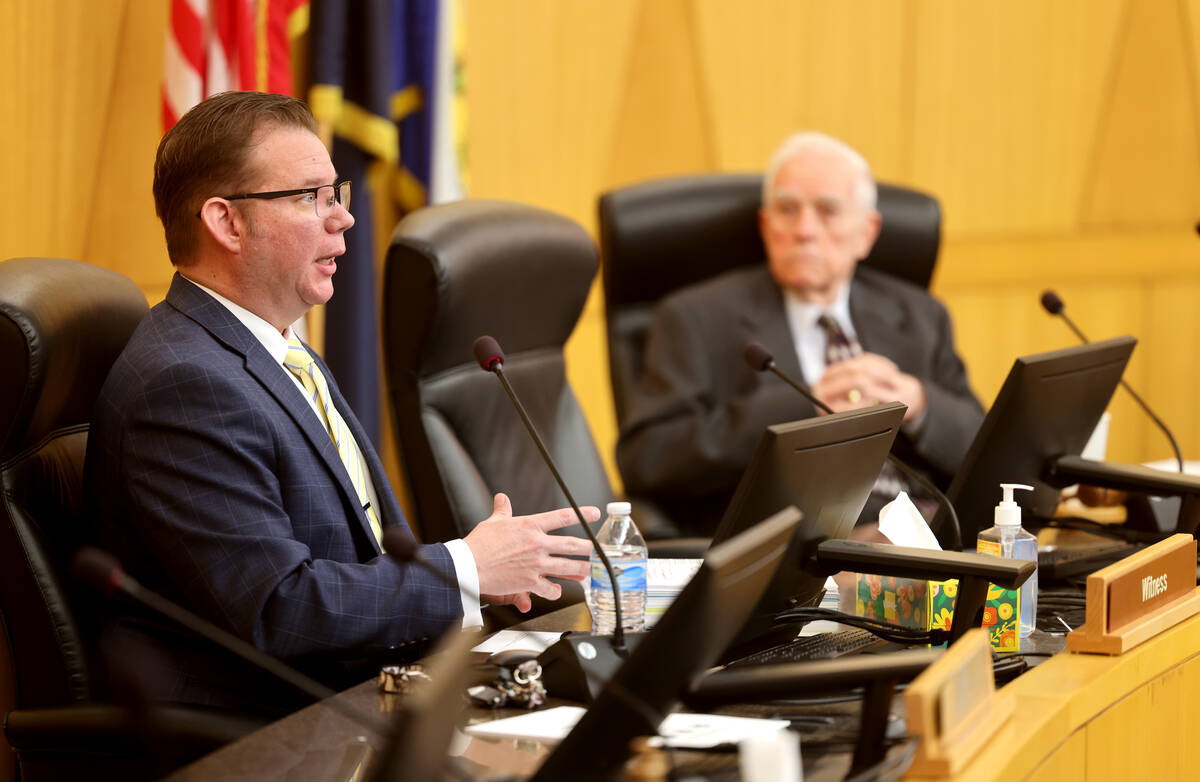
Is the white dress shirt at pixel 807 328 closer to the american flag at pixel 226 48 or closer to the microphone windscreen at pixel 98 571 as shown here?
the american flag at pixel 226 48

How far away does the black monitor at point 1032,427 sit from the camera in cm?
185

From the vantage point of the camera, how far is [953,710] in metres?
1.17

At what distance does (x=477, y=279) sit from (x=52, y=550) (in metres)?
0.86

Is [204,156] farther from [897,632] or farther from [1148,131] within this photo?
[1148,131]

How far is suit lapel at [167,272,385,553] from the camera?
5.51 ft

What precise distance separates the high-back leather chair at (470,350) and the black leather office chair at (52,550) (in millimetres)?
559

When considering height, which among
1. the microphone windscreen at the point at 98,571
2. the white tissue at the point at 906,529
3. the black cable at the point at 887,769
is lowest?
the black cable at the point at 887,769

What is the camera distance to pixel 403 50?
11.7 ft

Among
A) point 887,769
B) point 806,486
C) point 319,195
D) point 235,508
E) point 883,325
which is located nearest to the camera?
point 887,769

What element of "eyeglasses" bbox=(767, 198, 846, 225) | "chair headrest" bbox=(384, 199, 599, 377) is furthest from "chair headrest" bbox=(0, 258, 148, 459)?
"eyeglasses" bbox=(767, 198, 846, 225)

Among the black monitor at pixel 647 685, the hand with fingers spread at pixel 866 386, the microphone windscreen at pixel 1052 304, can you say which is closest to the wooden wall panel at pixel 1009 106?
the hand with fingers spread at pixel 866 386

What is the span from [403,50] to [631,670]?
111 inches

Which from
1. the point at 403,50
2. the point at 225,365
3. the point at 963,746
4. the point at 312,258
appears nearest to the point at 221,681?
the point at 225,365

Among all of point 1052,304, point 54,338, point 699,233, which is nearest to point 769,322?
point 699,233
